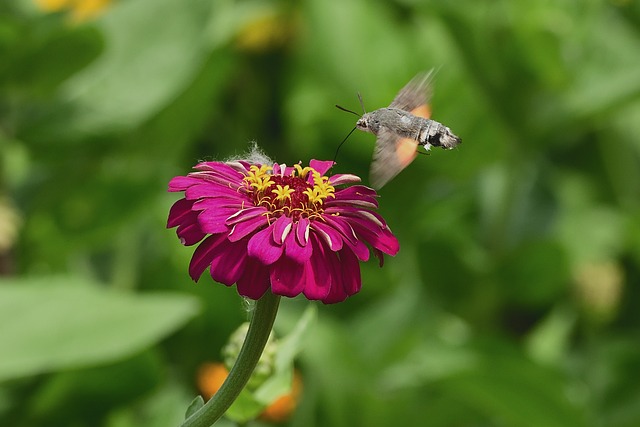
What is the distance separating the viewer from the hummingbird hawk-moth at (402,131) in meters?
0.48

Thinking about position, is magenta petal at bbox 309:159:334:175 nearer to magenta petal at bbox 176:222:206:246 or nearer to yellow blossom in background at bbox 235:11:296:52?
magenta petal at bbox 176:222:206:246

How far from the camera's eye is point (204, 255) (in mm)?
481

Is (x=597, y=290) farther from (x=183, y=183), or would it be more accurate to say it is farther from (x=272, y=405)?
(x=183, y=183)

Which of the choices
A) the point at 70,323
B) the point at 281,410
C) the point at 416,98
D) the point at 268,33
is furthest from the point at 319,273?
the point at 268,33

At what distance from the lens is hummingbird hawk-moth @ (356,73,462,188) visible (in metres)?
0.48

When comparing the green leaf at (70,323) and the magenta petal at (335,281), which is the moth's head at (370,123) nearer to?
the magenta petal at (335,281)

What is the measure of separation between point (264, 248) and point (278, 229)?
0.6 inches

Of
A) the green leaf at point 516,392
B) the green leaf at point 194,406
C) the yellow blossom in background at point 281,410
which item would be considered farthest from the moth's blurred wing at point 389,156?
the yellow blossom in background at point 281,410

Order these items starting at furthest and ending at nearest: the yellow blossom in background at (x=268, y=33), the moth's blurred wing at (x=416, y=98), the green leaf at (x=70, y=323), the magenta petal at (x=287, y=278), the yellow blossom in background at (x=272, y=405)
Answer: the yellow blossom in background at (x=268, y=33) → the yellow blossom in background at (x=272, y=405) → the green leaf at (x=70, y=323) → the moth's blurred wing at (x=416, y=98) → the magenta petal at (x=287, y=278)

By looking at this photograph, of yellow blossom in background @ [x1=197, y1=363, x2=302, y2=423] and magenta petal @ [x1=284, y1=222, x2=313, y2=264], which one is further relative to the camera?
yellow blossom in background @ [x1=197, y1=363, x2=302, y2=423]

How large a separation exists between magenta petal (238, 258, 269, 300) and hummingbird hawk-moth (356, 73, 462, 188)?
0.06 metres

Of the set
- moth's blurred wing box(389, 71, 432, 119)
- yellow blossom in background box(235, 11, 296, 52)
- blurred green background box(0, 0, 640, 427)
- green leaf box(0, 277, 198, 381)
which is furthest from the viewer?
yellow blossom in background box(235, 11, 296, 52)

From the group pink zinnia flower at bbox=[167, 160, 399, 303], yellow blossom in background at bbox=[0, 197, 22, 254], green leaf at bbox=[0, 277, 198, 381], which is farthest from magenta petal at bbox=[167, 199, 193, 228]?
yellow blossom in background at bbox=[0, 197, 22, 254]

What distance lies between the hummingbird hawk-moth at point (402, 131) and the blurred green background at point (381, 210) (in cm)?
44
